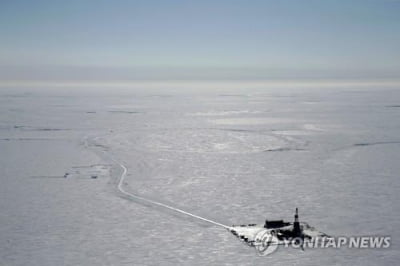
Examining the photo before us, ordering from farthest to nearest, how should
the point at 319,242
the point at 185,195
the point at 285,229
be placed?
the point at 185,195 < the point at 285,229 < the point at 319,242

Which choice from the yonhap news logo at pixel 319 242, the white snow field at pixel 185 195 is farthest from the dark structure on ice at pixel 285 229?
the white snow field at pixel 185 195

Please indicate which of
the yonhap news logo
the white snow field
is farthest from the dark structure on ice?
the white snow field

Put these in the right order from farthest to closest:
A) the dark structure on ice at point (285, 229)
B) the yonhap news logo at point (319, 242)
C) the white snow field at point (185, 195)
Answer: the dark structure on ice at point (285, 229)
the yonhap news logo at point (319, 242)
the white snow field at point (185, 195)

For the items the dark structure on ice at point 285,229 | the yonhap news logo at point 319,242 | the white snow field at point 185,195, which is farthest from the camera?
the dark structure on ice at point 285,229

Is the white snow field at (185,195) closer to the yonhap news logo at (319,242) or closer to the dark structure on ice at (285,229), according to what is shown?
the yonhap news logo at (319,242)

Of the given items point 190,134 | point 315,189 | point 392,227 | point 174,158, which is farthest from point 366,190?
point 190,134

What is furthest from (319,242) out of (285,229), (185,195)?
(185,195)

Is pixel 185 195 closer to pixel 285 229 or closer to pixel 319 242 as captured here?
pixel 285 229
